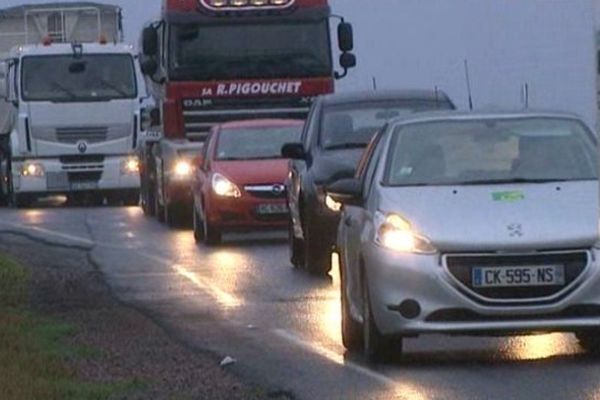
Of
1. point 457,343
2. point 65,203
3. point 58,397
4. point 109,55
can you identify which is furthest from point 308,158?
point 65,203

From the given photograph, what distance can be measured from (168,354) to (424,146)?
7.36 ft

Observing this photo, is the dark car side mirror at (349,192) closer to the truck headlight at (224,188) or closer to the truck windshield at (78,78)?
the truck headlight at (224,188)

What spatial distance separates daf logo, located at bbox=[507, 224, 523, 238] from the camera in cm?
1337

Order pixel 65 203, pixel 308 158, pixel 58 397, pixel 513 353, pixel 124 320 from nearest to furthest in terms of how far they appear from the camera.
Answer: pixel 58 397, pixel 513 353, pixel 124 320, pixel 308 158, pixel 65 203

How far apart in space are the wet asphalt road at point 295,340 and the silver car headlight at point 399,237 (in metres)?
0.77

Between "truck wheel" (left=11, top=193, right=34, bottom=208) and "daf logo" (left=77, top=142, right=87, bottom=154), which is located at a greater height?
"daf logo" (left=77, top=142, right=87, bottom=154)

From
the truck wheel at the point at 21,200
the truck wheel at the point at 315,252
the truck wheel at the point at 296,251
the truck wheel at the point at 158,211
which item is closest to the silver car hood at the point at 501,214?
the truck wheel at the point at 315,252

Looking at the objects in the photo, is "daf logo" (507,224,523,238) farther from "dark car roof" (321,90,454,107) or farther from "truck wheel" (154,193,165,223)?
"truck wheel" (154,193,165,223)

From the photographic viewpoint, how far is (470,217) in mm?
13578

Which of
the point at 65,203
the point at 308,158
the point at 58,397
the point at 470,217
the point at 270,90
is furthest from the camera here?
the point at 65,203

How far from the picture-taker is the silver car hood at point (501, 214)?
1334 cm

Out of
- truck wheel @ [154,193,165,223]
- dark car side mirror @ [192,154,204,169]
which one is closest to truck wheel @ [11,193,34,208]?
truck wheel @ [154,193,165,223]

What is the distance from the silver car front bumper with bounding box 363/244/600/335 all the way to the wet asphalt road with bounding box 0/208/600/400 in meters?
0.28

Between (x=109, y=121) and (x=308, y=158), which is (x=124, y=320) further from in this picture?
(x=109, y=121)
